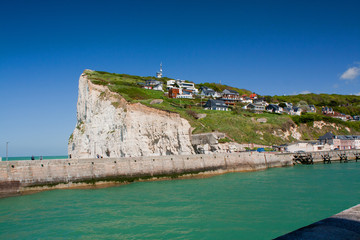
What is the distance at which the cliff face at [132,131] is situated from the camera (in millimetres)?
36844

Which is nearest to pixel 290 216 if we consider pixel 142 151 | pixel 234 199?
pixel 234 199

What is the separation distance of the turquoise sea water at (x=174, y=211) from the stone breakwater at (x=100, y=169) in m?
1.50

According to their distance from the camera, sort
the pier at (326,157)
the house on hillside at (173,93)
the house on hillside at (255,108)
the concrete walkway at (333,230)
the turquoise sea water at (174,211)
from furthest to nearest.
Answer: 1. the house on hillside at (255,108)
2. the house on hillside at (173,93)
3. the pier at (326,157)
4. the turquoise sea water at (174,211)
5. the concrete walkway at (333,230)

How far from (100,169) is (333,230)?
78.0 feet

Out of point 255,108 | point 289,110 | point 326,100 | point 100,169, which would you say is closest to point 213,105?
point 255,108

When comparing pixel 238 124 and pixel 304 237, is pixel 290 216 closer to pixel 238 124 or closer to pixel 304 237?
pixel 304 237

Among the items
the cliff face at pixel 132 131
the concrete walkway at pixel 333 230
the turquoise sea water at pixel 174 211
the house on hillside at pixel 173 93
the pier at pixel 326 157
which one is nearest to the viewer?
the concrete walkway at pixel 333 230

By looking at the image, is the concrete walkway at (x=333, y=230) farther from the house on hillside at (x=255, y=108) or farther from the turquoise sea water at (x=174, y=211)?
the house on hillside at (x=255, y=108)

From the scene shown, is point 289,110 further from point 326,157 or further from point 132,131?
point 132,131

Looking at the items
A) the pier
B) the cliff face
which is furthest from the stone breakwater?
the pier

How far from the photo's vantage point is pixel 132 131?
36.9 meters

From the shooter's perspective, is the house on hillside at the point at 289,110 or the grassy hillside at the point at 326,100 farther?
the grassy hillside at the point at 326,100

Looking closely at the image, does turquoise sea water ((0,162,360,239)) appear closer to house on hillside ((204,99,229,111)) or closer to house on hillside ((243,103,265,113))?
house on hillside ((204,99,229,111))

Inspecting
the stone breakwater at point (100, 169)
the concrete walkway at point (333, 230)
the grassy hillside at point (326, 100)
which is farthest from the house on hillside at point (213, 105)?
the concrete walkway at point (333, 230)
